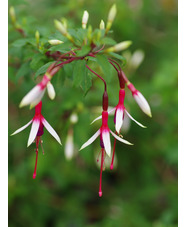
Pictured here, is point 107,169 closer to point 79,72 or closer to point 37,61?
point 37,61

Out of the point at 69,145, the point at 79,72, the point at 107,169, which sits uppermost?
the point at 79,72

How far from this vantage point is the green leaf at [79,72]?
1028mm

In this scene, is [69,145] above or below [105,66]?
below

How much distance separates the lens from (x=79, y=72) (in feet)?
3.40

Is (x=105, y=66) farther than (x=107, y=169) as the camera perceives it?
No

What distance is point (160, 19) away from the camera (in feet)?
10.5

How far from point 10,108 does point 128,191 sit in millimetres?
1171

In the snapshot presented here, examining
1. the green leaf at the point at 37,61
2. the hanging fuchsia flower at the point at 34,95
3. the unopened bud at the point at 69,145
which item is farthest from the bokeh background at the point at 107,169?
the hanging fuchsia flower at the point at 34,95

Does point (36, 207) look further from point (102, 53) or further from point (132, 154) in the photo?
point (102, 53)

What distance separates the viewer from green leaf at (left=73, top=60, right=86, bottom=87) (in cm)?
103

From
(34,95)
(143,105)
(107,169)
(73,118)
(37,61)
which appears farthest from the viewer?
(107,169)

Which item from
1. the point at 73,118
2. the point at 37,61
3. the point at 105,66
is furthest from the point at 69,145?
the point at 105,66

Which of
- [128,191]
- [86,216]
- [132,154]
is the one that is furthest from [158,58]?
[86,216]

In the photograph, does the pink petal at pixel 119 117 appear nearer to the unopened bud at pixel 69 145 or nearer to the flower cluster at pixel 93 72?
the flower cluster at pixel 93 72
